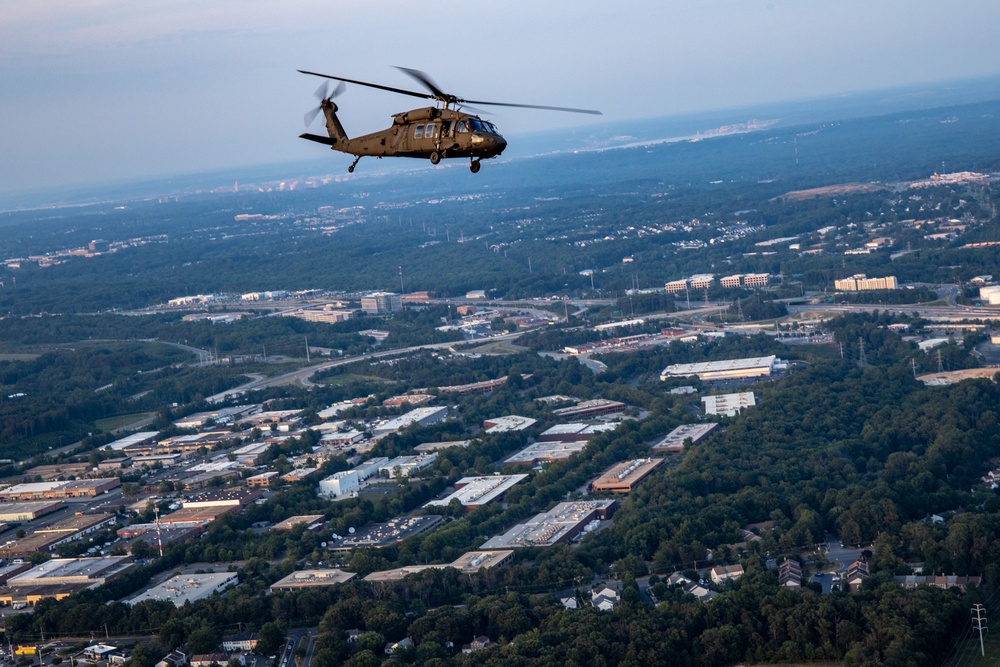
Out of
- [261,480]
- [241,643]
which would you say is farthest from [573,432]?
[241,643]

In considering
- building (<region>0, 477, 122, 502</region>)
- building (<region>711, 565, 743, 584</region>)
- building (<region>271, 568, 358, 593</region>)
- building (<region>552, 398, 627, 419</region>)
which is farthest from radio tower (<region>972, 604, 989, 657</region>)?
building (<region>0, 477, 122, 502</region>)

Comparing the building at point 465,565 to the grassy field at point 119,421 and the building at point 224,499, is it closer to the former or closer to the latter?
the building at point 224,499

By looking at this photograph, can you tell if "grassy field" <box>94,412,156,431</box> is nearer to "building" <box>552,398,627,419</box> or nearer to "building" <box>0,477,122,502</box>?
"building" <box>0,477,122,502</box>

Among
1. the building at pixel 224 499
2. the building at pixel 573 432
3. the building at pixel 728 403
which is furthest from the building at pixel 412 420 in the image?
the building at pixel 728 403

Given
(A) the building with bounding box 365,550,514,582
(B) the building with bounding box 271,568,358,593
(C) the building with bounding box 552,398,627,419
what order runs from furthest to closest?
1. (C) the building with bounding box 552,398,627,419
2. (B) the building with bounding box 271,568,358,593
3. (A) the building with bounding box 365,550,514,582

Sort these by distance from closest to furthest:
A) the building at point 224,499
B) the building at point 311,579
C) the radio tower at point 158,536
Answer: the building at point 311,579 < the radio tower at point 158,536 < the building at point 224,499

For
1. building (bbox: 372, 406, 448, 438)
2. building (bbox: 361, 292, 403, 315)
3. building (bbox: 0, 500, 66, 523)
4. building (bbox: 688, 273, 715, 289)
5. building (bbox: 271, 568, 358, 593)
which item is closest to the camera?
building (bbox: 271, 568, 358, 593)

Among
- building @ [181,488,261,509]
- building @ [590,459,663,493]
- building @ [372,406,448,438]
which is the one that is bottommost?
building @ [372,406,448,438]
